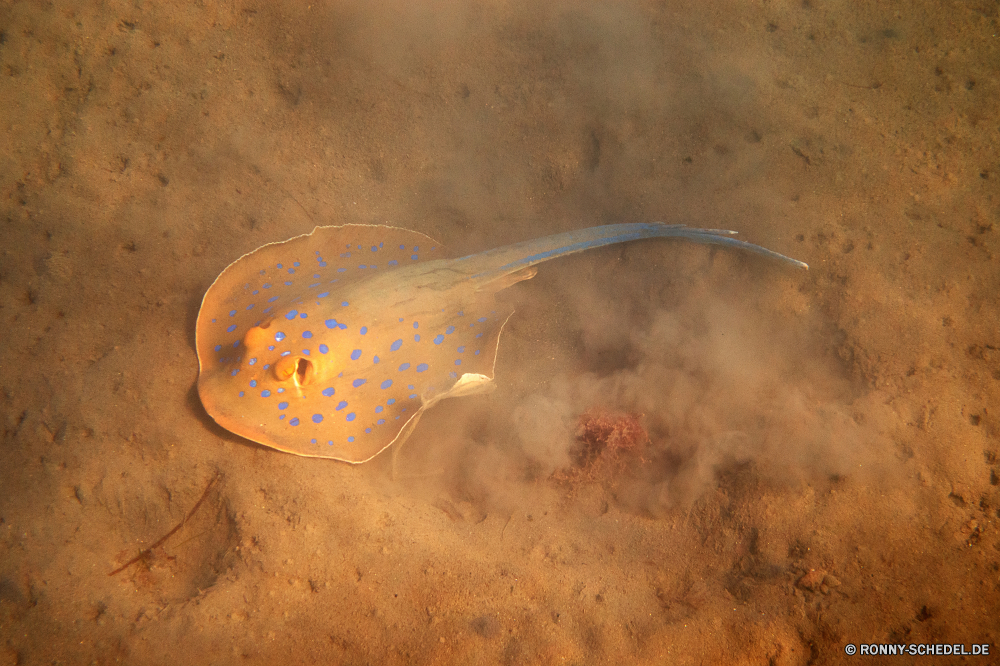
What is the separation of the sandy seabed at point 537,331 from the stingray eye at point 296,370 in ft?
2.28

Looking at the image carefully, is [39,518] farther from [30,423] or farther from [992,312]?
[992,312]

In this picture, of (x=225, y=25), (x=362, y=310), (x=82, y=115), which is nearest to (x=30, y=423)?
(x=362, y=310)

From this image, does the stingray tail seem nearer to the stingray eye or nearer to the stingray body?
the stingray body

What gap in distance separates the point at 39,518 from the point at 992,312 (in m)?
7.90

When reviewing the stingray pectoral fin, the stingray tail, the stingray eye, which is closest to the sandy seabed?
the stingray tail

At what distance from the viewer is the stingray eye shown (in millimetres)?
3451

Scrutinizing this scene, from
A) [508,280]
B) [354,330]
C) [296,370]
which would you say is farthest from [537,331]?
[296,370]

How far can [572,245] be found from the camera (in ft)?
14.1

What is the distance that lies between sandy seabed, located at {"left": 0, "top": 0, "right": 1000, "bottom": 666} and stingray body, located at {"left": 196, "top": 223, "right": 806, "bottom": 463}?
14.1 inches

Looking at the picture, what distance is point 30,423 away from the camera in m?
3.70

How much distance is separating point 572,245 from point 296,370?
102 inches

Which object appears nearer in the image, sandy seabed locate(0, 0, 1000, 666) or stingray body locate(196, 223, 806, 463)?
sandy seabed locate(0, 0, 1000, 666)

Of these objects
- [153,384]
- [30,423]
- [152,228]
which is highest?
[152,228]

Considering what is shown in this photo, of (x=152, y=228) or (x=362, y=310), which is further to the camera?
(x=152, y=228)
